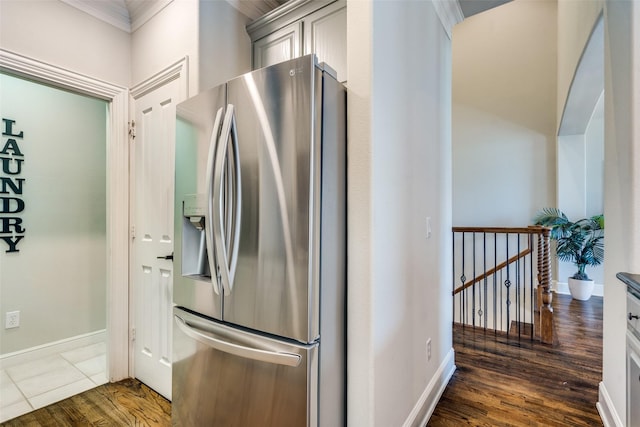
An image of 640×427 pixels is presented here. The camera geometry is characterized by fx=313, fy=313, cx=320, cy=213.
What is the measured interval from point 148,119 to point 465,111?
5.33m

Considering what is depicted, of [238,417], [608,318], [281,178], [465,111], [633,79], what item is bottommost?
[238,417]

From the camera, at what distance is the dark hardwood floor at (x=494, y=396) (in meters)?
1.83

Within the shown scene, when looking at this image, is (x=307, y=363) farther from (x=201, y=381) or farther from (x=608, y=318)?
(x=608, y=318)

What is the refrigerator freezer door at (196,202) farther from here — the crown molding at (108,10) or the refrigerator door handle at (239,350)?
the crown molding at (108,10)

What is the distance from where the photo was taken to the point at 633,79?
1.41 meters

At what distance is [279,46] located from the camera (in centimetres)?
203

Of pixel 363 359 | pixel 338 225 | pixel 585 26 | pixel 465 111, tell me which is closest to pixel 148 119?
pixel 338 225

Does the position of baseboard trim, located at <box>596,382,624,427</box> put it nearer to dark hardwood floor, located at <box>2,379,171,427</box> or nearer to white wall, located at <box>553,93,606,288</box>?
dark hardwood floor, located at <box>2,379,171,427</box>

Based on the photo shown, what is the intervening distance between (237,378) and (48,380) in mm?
2032

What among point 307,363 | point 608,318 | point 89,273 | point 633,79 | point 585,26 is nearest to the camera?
point 307,363

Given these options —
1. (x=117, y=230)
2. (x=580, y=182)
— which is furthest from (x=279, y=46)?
(x=580, y=182)

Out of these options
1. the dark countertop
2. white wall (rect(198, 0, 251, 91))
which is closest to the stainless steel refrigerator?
white wall (rect(198, 0, 251, 91))

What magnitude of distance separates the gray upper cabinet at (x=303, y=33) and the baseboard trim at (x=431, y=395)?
188 centimetres

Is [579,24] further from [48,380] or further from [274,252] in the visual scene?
[48,380]
